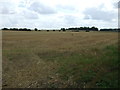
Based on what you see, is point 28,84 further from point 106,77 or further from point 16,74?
point 106,77

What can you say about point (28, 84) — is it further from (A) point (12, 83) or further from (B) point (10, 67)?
(B) point (10, 67)

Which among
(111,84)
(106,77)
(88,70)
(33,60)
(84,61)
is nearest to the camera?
(111,84)

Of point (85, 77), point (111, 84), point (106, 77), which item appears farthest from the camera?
point (85, 77)

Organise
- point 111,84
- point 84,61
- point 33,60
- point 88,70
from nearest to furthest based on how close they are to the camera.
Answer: point 111,84, point 88,70, point 84,61, point 33,60

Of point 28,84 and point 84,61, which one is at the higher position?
point 84,61

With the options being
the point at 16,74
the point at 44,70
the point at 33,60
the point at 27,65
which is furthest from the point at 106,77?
the point at 33,60

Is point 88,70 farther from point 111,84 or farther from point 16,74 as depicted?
point 16,74

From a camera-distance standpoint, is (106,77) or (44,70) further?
Answer: (44,70)

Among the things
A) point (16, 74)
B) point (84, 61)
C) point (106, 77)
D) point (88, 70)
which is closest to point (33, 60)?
point (16, 74)

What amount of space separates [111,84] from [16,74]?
5.42 metres

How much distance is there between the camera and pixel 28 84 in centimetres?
1113

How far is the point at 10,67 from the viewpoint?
1424cm

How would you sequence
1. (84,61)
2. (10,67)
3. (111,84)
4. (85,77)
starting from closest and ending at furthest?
(111,84) < (85,77) < (84,61) < (10,67)

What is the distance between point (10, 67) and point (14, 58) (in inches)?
87.2
